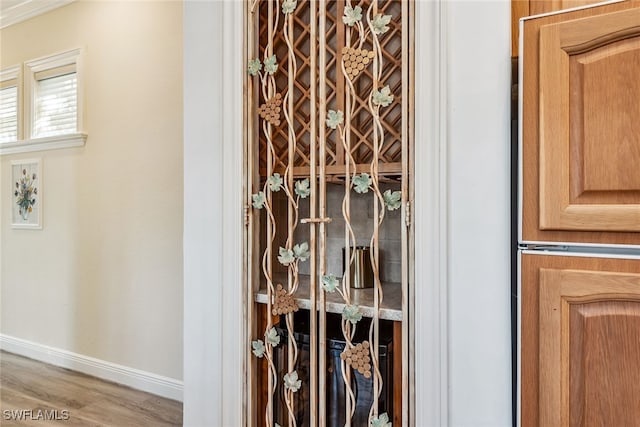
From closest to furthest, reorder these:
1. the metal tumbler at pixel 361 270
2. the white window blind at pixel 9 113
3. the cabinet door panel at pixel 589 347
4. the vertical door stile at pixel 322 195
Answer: the cabinet door panel at pixel 589 347 → the vertical door stile at pixel 322 195 → the metal tumbler at pixel 361 270 → the white window blind at pixel 9 113

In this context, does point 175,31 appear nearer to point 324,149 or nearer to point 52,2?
point 52,2

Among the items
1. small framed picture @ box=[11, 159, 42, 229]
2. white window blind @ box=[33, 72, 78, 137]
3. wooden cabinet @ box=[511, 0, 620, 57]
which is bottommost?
small framed picture @ box=[11, 159, 42, 229]

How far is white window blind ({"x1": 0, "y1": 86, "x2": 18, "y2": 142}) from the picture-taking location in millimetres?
3160

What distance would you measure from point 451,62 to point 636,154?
0.55 metres

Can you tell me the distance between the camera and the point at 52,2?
9.48 ft

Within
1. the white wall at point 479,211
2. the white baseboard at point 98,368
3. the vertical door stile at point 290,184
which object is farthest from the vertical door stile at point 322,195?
the white baseboard at point 98,368

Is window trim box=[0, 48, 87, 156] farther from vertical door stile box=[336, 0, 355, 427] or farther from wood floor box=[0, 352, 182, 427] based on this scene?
vertical door stile box=[336, 0, 355, 427]

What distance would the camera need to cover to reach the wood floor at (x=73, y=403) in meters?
2.19

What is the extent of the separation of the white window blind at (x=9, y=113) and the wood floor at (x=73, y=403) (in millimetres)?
1830

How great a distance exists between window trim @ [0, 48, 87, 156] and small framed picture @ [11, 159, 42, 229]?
0.13 meters

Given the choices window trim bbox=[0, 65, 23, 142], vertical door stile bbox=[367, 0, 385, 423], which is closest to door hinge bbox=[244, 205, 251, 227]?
vertical door stile bbox=[367, 0, 385, 423]

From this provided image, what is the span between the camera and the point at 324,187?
4.78ft

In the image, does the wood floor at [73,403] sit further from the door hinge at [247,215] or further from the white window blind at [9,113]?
the white window blind at [9,113]

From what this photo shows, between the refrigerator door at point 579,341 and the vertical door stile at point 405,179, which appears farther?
the vertical door stile at point 405,179
